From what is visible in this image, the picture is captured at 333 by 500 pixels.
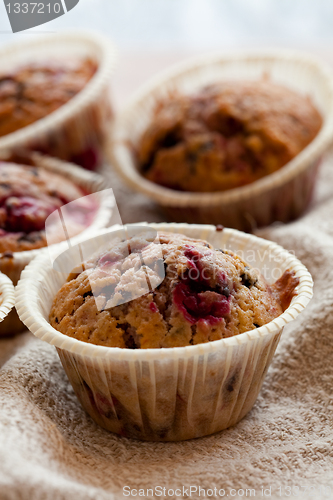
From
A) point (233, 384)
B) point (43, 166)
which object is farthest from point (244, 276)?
point (43, 166)

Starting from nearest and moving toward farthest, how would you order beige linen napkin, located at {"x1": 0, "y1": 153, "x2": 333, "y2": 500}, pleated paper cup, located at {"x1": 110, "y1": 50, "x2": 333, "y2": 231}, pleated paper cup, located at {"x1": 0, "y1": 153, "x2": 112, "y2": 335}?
1. beige linen napkin, located at {"x1": 0, "y1": 153, "x2": 333, "y2": 500}
2. pleated paper cup, located at {"x1": 0, "y1": 153, "x2": 112, "y2": 335}
3. pleated paper cup, located at {"x1": 110, "y1": 50, "x2": 333, "y2": 231}

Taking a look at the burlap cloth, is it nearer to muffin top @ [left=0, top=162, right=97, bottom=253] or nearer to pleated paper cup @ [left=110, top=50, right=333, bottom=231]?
muffin top @ [left=0, top=162, right=97, bottom=253]

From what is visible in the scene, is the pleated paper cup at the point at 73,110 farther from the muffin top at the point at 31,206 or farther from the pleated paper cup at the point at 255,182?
the muffin top at the point at 31,206

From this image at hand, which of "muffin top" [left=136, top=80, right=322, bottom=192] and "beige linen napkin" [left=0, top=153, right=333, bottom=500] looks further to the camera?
"muffin top" [left=136, top=80, right=322, bottom=192]

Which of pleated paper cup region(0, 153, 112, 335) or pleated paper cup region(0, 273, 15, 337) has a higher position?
pleated paper cup region(0, 273, 15, 337)

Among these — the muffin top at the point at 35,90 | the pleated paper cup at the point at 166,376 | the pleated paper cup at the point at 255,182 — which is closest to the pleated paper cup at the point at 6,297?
the pleated paper cup at the point at 166,376

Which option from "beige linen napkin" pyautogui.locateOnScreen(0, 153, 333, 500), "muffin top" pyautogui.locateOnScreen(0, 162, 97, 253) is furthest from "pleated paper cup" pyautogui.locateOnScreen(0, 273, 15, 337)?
"muffin top" pyautogui.locateOnScreen(0, 162, 97, 253)

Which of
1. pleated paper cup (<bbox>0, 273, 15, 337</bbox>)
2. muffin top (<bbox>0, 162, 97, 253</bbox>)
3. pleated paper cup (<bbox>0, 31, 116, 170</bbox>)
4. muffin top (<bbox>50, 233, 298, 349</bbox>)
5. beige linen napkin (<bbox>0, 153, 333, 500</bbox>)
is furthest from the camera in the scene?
pleated paper cup (<bbox>0, 31, 116, 170</bbox>)

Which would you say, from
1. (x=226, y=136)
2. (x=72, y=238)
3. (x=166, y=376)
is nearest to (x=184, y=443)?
(x=166, y=376)

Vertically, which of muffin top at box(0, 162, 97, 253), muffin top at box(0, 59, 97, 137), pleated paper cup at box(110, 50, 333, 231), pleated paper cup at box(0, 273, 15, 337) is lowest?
pleated paper cup at box(110, 50, 333, 231)
